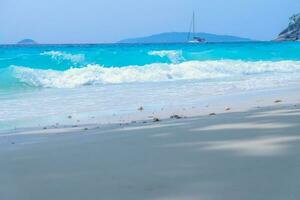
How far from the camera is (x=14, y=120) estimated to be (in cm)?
629

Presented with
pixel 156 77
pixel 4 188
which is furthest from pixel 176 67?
pixel 4 188

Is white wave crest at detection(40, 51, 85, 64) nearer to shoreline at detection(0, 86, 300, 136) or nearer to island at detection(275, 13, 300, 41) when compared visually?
shoreline at detection(0, 86, 300, 136)

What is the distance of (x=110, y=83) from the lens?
14.4 metres

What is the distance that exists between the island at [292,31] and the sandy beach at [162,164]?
9738 cm

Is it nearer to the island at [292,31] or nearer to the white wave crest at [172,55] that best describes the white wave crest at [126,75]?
the white wave crest at [172,55]

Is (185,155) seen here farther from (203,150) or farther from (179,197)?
(179,197)

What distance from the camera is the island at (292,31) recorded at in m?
98.6

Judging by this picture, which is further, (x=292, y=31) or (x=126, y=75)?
(x=292, y=31)

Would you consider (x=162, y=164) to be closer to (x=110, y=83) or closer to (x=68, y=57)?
(x=110, y=83)

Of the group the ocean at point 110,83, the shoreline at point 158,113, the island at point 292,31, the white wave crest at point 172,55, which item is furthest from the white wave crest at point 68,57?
the island at point 292,31

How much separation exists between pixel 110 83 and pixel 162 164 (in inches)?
456

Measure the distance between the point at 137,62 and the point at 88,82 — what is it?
9.11 m

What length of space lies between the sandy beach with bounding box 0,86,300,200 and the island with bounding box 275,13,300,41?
97379mm

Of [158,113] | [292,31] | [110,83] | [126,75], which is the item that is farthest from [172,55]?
[292,31]
